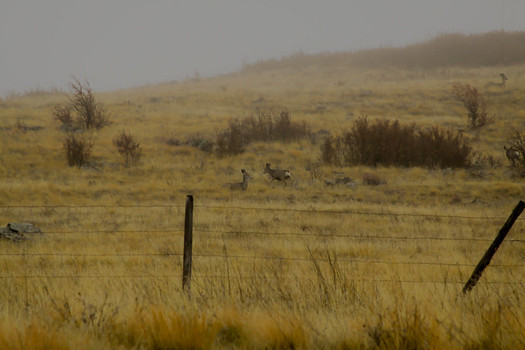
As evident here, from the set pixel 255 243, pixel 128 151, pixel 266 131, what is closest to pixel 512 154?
pixel 266 131

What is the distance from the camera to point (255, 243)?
7707 millimetres

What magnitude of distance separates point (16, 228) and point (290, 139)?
15.0m

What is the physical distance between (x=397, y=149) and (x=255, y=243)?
1130 cm

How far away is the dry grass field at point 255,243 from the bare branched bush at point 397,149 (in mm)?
836

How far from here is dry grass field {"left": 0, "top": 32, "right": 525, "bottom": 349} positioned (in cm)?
294

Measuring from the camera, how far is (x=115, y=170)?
53.0 feet

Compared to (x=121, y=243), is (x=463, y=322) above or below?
above

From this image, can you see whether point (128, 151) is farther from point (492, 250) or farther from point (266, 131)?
point (492, 250)

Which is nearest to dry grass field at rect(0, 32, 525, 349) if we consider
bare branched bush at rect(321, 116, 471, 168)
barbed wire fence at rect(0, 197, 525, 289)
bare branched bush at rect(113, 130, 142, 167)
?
barbed wire fence at rect(0, 197, 525, 289)

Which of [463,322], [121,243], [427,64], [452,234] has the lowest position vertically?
[452,234]

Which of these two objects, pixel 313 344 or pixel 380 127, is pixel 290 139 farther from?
pixel 313 344

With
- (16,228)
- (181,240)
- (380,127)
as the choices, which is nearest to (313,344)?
(181,240)

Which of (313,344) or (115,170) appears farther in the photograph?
(115,170)

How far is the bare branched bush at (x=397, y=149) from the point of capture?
1634 centimetres
